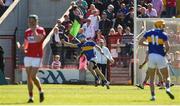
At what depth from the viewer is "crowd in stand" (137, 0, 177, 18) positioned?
33.8 m

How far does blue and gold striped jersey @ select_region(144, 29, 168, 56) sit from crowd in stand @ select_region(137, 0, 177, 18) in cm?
1129

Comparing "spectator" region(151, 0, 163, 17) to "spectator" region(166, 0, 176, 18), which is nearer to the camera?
"spectator" region(166, 0, 176, 18)

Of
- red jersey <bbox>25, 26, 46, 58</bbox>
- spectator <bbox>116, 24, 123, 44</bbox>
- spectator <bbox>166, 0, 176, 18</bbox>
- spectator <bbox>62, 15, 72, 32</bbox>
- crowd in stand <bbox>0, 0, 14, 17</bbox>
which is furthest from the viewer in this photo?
crowd in stand <bbox>0, 0, 14, 17</bbox>

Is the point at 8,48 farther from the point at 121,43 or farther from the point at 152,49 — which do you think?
the point at 152,49

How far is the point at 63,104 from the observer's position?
19.2 meters

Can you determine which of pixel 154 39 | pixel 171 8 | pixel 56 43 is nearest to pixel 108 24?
pixel 56 43

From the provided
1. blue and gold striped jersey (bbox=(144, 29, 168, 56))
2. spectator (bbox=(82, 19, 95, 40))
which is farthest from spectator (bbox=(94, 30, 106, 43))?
blue and gold striped jersey (bbox=(144, 29, 168, 56))

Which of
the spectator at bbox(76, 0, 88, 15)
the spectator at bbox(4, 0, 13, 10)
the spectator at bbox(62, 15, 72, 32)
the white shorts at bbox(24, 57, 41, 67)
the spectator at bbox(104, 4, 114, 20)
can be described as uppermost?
the spectator at bbox(4, 0, 13, 10)

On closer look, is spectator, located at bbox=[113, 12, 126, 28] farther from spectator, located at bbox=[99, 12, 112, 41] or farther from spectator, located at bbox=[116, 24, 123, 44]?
spectator, located at bbox=[116, 24, 123, 44]

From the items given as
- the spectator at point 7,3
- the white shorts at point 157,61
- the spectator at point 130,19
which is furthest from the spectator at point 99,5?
the white shorts at point 157,61

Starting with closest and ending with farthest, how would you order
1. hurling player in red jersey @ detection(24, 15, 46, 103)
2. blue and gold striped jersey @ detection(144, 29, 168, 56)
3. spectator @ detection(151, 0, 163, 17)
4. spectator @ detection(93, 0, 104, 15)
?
hurling player in red jersey @ detection(24, 15, 46, 103) < blue and gold striped jersey @ detection(144, 29, 168, 56) < spectator @ detection(151, 0, 163, 17) < spectator @ detection(93, 0, 104, 15)

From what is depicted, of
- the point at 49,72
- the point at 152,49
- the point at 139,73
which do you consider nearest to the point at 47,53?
the point at 49,72

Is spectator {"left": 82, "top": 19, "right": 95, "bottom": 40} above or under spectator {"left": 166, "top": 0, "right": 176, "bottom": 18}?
under

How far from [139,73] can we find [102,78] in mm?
3366
